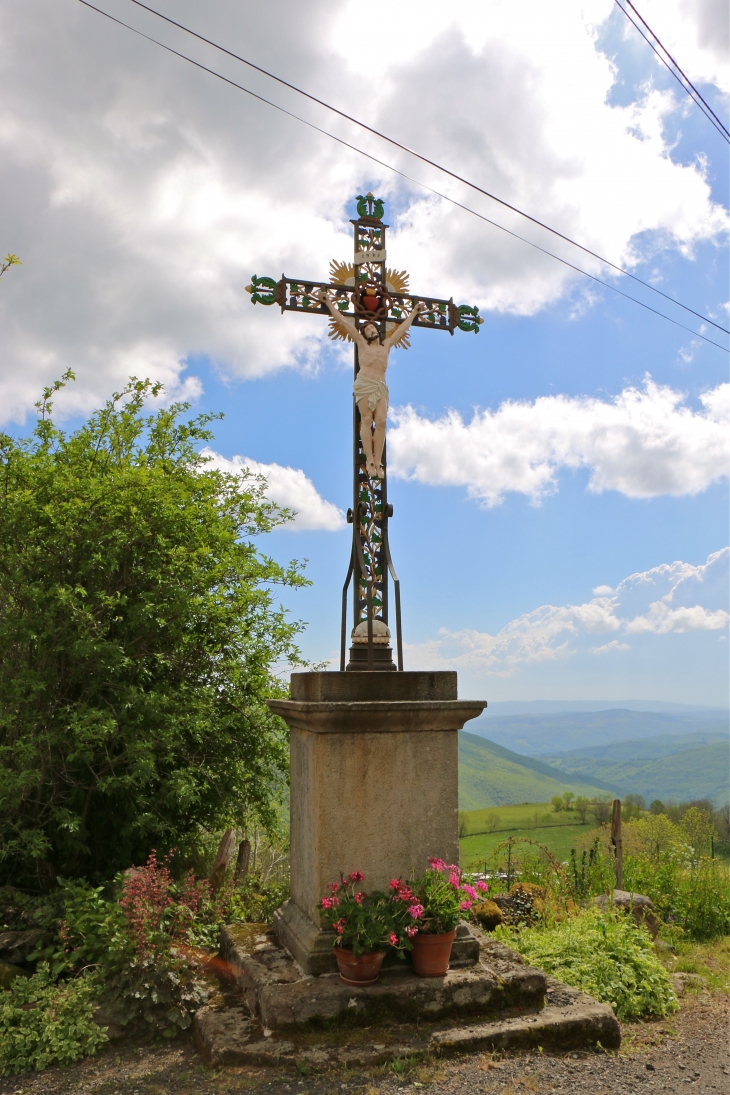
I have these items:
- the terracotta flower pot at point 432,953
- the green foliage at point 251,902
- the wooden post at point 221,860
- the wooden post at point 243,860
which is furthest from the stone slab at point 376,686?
the wooden post at point 243,860

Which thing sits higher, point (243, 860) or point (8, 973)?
point (8, 973)

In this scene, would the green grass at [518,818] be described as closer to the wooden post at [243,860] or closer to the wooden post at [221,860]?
the wooden post at [243,860]

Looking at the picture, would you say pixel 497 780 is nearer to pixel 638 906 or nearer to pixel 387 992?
pixel 638 906

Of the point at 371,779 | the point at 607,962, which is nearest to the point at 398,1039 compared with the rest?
the point at 371,779

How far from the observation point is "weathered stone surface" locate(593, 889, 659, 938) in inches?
276

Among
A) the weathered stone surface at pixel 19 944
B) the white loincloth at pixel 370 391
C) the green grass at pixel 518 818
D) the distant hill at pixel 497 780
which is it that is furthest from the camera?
the distant hill at pixel 497 780

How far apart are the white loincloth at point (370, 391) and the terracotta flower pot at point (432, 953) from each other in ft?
12.2

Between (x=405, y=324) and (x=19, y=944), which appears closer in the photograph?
(x=19, y=944)

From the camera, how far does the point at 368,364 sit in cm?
574

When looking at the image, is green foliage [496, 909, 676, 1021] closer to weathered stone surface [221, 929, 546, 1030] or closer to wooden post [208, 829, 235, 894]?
weathered stone surface [221, 929, 546, 1030]

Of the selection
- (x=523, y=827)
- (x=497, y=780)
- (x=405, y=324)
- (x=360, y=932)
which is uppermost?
(x=405, y=324)

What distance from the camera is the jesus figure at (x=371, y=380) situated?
224 inches

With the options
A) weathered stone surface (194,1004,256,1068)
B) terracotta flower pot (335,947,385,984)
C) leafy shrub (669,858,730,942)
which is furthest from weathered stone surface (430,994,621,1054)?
leafy shrub (669,858,730,942)

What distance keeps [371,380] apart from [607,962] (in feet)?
15.2
